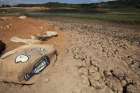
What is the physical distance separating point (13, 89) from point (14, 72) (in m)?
0.45

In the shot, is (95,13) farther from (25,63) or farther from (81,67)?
(25,63)

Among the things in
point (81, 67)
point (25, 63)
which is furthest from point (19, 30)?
point (81, 67)

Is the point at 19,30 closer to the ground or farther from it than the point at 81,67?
farther from it

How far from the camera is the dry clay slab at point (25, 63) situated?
27.5 ft

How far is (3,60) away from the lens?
895 cm

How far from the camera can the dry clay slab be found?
8375 millimetres

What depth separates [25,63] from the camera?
8562 mm

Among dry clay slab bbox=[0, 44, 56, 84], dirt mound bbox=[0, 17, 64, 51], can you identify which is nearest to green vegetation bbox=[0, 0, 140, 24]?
dirt mound bbox=[0, 17, 64, 51]

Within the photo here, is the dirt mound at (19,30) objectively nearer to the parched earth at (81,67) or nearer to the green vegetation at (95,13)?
the parched earth at (81,67)

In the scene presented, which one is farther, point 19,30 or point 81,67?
point 19,30

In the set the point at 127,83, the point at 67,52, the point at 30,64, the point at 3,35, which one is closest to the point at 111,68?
the point at 127,83

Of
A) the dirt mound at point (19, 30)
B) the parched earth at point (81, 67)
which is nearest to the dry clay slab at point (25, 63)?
the parched earth at point (81, 67)

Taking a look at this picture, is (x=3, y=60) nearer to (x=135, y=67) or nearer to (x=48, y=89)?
(x=48, y=89)

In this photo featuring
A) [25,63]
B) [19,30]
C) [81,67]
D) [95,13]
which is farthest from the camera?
[95,13]
